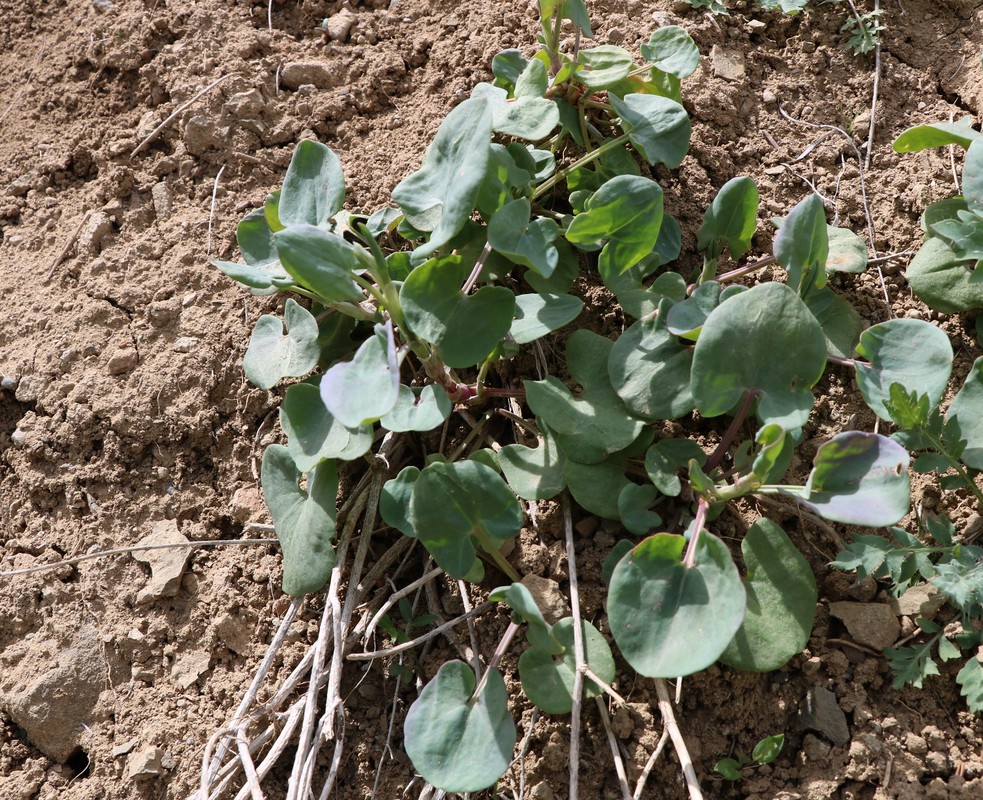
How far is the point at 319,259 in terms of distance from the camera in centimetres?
151

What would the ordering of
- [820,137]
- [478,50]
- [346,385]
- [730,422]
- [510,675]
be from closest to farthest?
1. [346,385]
2. [510,675]
3. [730,422]
4. [820,137]
5. [478,50]

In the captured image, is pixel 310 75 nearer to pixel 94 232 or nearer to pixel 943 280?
pixel 94 232

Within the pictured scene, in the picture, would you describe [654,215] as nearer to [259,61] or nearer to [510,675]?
[510,675]

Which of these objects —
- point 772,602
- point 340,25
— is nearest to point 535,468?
point 772,602

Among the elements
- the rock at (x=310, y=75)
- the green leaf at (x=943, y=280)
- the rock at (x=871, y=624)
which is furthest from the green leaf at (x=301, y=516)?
the green leaf at (x=943, y=280)

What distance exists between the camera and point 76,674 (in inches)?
67.7

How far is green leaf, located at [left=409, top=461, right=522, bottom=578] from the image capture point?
1456 mm

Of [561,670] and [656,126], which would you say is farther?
[656,126]

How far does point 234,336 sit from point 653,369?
0.94 metres

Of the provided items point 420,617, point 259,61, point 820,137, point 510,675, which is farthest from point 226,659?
point 820,137

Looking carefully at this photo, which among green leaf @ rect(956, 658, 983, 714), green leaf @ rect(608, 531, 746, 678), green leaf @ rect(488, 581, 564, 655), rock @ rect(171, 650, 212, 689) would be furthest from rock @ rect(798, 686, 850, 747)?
rock @ rect(171, 650, 212, 689)

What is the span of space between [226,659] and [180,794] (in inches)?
9.6

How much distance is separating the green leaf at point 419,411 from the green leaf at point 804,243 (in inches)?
26.0

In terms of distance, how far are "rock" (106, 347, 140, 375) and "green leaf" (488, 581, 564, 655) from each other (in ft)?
3.38
